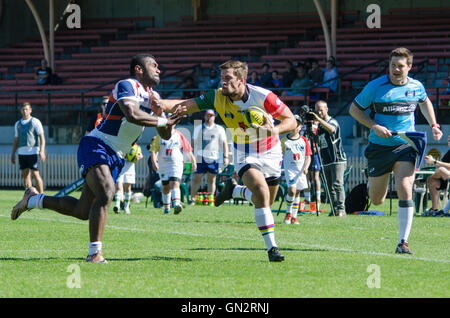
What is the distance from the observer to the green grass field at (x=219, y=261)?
22.6 feet

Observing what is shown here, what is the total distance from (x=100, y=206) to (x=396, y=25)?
2488 cm

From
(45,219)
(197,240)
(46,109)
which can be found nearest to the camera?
(197,240)

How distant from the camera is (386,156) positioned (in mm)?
9945

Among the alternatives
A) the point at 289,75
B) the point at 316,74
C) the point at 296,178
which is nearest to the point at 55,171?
the point at 289,75

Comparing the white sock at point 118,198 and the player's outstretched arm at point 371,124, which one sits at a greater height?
the player's outstretched arm at point 371,124

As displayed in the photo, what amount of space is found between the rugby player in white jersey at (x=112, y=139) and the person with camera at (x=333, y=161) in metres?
8.14

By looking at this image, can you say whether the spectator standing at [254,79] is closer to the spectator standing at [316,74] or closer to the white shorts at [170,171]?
the spectator standing at [316,74]

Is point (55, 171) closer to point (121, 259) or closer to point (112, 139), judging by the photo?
point (121, 259)

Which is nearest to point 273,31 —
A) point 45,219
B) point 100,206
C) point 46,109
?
point 46,109

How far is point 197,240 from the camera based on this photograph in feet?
37.4

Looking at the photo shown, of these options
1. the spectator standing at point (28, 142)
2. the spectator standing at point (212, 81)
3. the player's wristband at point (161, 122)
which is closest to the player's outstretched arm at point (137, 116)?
the player's wristband at point (161, 122)

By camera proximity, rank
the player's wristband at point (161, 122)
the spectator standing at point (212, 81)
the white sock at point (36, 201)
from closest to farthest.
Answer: the player's wristband at point (161, 122), the white sock at point (36, 201), the spectator standing at point (212, 81)

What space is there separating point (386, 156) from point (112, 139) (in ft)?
10.1
